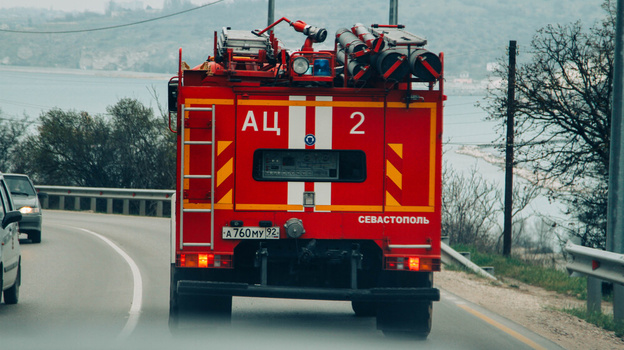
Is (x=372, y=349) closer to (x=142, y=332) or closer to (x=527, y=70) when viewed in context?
(x=142, y=332)

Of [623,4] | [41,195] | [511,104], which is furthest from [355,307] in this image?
[511,104]

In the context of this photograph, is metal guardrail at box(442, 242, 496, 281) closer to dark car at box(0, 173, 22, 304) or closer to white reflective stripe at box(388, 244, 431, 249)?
white reflective stripe at box(388, 244, 431, 249)

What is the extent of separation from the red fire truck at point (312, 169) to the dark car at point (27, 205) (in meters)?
11.8

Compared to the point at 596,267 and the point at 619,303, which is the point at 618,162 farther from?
the point at 619,303

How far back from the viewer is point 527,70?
22.8m

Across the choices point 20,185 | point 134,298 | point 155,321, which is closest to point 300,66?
point 155,321

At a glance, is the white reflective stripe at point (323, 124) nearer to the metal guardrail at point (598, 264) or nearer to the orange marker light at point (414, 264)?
the orange marker light at point (414, 264)

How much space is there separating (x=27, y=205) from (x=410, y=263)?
516 inches

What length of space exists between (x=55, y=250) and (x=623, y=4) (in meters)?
12.3

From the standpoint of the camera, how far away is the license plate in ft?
24.7

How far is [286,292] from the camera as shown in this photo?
295 inches

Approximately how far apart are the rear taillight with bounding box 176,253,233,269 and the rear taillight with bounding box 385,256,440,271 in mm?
1487

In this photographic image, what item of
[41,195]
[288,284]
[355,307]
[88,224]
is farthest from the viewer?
[88,224]

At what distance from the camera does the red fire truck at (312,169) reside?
7.46m
